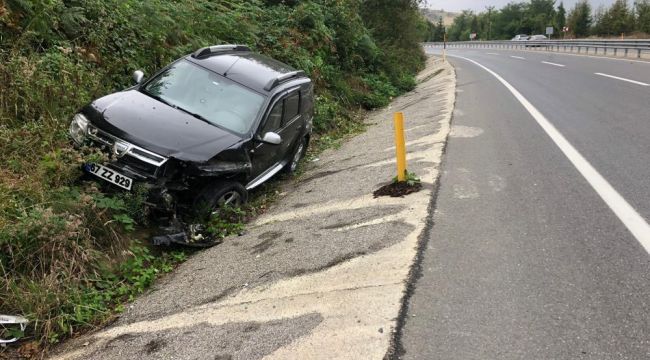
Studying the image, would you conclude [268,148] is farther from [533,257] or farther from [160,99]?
[533,257]

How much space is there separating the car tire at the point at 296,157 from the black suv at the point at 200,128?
0.15 ft

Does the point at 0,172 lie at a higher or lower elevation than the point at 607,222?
higher

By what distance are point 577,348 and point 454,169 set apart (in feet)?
12.6

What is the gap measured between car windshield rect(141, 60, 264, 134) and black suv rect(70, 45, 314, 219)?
1 cm

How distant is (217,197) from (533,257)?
3291 millimetres

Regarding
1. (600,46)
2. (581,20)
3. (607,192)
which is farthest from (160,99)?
(581,20)

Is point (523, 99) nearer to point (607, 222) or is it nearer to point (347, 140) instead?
point (347, 140)

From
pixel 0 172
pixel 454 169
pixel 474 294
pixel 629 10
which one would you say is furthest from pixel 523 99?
pixel 629 10

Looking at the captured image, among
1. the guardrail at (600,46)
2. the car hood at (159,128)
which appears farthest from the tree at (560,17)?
the car hood at (159,128)

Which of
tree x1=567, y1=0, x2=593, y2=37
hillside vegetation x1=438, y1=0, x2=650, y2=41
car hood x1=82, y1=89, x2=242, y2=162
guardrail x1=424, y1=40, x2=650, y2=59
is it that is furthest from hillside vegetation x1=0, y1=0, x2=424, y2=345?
tree x1=567, y1=0, x2=593, y2=37

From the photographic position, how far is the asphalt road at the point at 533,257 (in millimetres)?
3107

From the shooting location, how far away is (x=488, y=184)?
6.07 meters

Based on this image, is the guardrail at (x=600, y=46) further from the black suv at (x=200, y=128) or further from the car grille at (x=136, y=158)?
the car grille at (x=136, y=158)

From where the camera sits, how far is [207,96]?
22.6 feet
